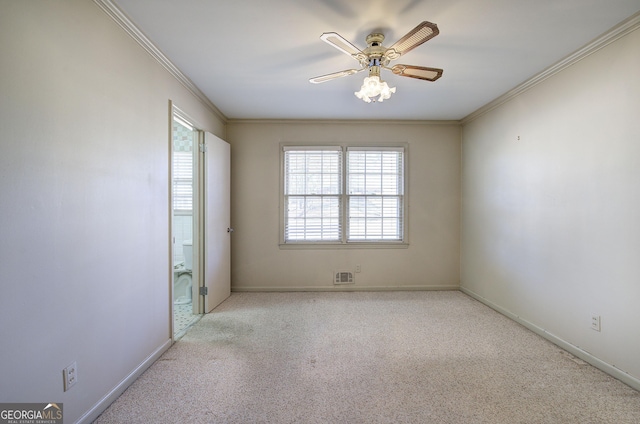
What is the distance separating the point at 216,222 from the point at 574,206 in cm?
364

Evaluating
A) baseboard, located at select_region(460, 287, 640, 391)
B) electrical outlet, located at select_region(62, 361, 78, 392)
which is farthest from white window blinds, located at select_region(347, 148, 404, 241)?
electrical outlet, located at select_region(62, 361, 78, 392)

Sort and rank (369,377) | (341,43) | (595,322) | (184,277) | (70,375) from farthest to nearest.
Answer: (184,277) → (595,322) → (369,377) → (341,43) → (70,375)

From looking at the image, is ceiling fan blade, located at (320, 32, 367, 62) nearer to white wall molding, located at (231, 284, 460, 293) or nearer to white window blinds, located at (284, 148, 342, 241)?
white window blinds, located at (284, 148, 342, 241)

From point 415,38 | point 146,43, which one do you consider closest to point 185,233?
point 146,43

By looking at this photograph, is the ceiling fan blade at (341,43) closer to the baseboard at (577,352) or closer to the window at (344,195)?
the window at (344,195)

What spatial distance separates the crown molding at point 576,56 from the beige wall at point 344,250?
3.42 feet

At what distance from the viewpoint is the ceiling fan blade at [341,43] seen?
166 centimetres

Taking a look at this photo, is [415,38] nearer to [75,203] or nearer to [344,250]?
[75,203]

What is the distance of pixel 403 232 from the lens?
4.25 m

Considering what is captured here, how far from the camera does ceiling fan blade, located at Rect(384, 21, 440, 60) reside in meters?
1.54

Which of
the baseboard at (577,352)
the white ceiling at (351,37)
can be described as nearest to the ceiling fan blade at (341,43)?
the white ceiling at (351,37)

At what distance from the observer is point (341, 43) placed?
1.87 metres

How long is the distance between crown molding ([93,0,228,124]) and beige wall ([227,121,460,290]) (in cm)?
117

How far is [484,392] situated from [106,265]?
8.51 feet
